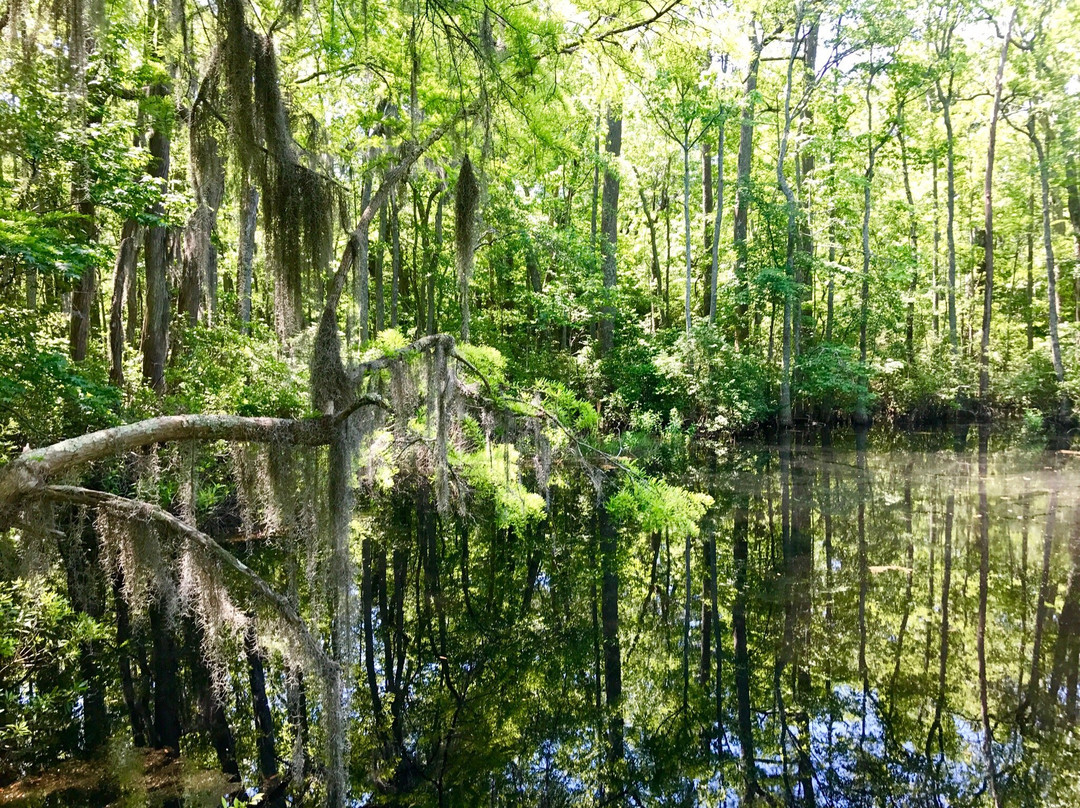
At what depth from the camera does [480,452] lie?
20.5 ft

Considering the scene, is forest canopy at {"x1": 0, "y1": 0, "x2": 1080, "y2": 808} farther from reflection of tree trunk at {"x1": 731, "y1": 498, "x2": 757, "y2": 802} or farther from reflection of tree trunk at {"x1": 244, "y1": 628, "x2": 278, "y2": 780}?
reflection of tree trunk at {"x1": 731, "y1": 498, "x2": 757, "y2": 802}

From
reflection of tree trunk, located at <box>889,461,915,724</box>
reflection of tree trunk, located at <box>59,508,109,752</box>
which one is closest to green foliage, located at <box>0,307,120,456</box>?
reflection of tree trunk, located at <box>59,508,109,752</box>

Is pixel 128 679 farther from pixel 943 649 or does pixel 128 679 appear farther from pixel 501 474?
pixel 943 649

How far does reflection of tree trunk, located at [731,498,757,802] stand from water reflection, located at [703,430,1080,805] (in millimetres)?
14

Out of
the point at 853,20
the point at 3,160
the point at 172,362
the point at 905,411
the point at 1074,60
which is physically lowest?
the point at 905,411

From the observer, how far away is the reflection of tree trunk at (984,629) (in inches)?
158

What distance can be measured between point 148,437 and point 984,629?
690 centimetres

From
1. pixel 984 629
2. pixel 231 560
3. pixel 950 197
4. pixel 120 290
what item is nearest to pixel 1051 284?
pixel 950 197

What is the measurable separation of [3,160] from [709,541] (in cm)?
880

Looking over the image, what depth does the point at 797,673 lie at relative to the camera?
517cm

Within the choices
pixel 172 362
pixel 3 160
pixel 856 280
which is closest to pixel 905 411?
pixel 856 280

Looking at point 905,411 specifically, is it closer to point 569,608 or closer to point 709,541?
point 709,541

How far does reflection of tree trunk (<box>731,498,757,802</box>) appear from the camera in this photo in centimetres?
410

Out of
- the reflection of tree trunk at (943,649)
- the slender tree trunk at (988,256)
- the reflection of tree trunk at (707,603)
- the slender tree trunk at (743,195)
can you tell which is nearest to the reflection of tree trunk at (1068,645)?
the reflection of tree trunk at (943,649)
